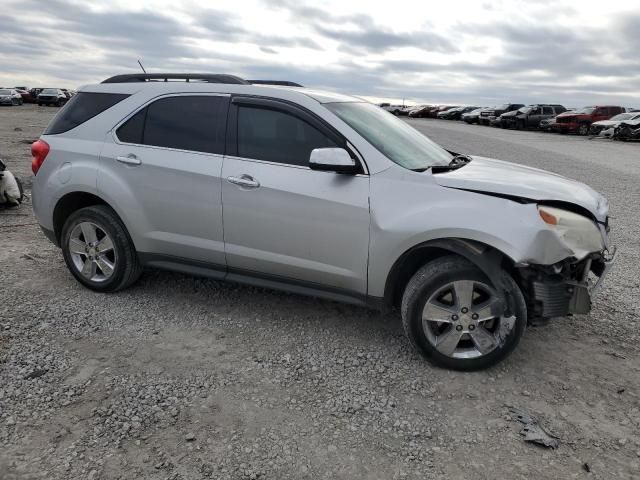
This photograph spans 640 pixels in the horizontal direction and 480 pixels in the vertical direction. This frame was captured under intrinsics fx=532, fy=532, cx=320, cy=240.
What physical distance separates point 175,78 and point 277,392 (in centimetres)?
271

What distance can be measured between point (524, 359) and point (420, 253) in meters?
1.04

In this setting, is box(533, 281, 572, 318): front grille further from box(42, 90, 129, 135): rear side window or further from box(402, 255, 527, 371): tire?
box(42, 90, 129, 135): rear side window

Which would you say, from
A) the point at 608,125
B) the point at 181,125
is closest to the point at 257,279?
the point at 181,125

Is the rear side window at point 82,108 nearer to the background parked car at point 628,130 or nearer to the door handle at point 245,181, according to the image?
the door handle at point 245,181

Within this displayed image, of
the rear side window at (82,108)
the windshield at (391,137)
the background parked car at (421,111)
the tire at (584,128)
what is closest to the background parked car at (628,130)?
the tire at (584,128)

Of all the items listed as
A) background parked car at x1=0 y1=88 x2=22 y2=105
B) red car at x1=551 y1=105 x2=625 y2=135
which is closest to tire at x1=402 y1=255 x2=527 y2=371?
red car at x1=551 y1=105 x2=625 y2=135

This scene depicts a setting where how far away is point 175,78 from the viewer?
4.38 metres

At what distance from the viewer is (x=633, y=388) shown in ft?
10.8

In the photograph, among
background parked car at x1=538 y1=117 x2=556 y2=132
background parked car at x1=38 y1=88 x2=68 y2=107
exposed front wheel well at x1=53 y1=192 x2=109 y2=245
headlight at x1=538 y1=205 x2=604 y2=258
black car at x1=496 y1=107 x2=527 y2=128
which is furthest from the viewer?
background parked car at x1=38 y1=88 x2=68 y2=107

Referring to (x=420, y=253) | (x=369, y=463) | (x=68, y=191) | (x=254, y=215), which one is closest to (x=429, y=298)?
(x=420, y=253)

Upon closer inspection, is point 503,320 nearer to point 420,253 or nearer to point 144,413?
point 420,253

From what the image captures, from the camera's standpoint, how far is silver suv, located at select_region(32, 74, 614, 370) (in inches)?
128

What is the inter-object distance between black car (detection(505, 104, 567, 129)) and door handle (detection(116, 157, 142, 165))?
33026 millimetres

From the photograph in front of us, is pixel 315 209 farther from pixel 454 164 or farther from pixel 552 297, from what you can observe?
pixel 552 297
